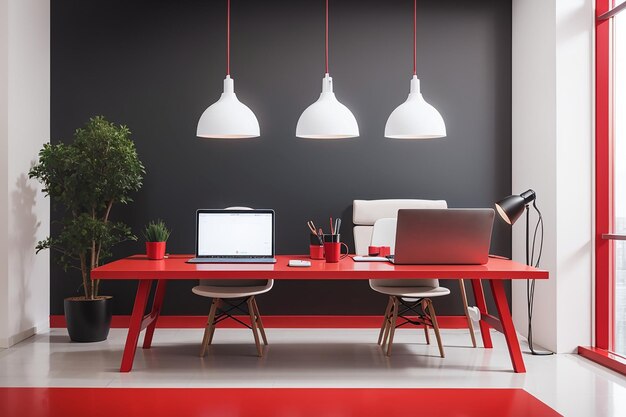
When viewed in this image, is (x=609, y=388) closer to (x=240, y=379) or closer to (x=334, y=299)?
(x=240, y=379)

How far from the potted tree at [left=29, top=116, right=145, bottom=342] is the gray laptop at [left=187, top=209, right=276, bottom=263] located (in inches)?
43.3

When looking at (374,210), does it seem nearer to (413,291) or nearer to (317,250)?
(413,291)

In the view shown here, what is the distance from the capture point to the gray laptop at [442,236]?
3.88 metres

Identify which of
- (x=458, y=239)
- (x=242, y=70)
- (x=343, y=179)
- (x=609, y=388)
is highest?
(x=242, y=70)

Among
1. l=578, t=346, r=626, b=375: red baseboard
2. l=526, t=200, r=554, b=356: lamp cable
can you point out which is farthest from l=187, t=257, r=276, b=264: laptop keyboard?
l=578, t=346, r=626, b=375: red baseboard

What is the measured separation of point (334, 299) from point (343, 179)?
1022 mm

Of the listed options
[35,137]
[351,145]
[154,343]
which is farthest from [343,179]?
[35,137]

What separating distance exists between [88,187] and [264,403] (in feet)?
12.1

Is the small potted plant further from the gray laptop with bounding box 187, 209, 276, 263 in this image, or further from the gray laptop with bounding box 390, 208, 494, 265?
the gray laptop with bounding box 390, 208, 494, 265

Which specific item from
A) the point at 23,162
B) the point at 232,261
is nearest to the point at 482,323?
the point at 232,261

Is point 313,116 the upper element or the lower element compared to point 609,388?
upper

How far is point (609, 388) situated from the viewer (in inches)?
153

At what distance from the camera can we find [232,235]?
4.47 meters

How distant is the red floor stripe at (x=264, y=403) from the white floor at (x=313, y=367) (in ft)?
5.61
